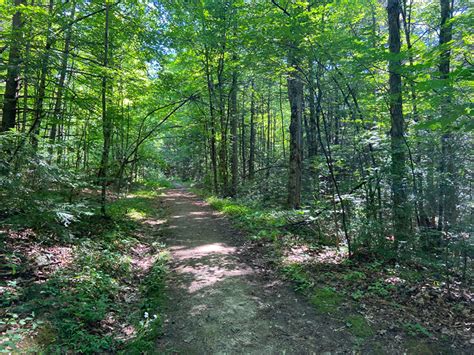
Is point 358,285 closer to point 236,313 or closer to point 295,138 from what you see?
point 236,313

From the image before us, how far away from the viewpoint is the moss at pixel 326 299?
4457 millimetres

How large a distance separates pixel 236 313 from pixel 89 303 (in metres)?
2.22

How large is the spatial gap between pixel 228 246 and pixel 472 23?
310 inches

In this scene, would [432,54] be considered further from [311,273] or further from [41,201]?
[41,201]

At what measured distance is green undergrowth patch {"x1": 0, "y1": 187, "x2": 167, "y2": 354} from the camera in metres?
3.21

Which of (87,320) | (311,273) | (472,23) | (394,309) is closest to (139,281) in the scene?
(87,320)

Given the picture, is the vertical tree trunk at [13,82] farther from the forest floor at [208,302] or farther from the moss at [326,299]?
the moss at [326,299]

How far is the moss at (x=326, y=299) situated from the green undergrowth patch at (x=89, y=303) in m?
2.61

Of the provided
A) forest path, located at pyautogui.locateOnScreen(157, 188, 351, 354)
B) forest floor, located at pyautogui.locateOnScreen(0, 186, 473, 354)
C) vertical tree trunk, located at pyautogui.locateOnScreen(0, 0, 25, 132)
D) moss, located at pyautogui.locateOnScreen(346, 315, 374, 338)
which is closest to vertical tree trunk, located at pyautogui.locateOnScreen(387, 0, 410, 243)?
forest floor, located at pyautogui.locateOnScreen(0, 186, 473, 354)

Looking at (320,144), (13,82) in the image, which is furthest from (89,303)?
(320,144)

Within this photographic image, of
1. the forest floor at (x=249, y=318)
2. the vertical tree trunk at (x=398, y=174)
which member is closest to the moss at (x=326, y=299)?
the forest floor at (x=249, y=318)

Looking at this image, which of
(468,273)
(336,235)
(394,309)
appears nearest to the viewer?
(394,309)

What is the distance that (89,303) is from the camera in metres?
4.03

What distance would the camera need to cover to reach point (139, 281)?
217 inches
